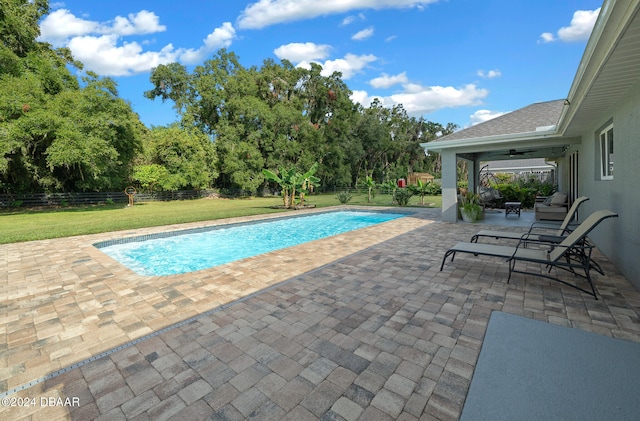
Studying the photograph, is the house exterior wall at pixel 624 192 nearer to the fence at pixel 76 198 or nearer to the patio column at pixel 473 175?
the patio column at pixel 473 175

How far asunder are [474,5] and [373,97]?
38.8 m

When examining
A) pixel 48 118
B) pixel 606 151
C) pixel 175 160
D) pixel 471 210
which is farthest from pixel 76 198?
pixel 606 151

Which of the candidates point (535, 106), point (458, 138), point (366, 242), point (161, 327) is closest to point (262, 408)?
point (161, 327)

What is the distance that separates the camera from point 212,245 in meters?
10.1

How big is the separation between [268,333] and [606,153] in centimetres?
850

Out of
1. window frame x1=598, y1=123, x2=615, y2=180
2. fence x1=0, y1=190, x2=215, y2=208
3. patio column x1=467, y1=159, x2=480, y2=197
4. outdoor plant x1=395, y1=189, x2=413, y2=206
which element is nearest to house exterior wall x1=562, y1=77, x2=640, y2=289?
window frame x1=598, y1=123, x2=615, y2=180

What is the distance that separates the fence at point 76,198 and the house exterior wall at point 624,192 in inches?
1134

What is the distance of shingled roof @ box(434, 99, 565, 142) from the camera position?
10125 mm

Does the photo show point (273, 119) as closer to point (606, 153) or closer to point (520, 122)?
point (520, 122)

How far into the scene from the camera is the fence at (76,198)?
769 inches

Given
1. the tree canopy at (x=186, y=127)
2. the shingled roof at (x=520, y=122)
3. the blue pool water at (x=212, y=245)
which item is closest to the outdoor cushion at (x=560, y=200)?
the shingled roof at (x=520, y=122)

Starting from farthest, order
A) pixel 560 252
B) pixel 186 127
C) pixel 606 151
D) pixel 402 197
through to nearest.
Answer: pixel 186 127 < pixel 402 197 < pixel 606 151 < pixel 560 252

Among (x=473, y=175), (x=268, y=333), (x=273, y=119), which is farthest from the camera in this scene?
(x=273, y=119)

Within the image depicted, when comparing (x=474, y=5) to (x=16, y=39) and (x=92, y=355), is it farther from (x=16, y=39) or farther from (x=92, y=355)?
(x=16, y=39)
